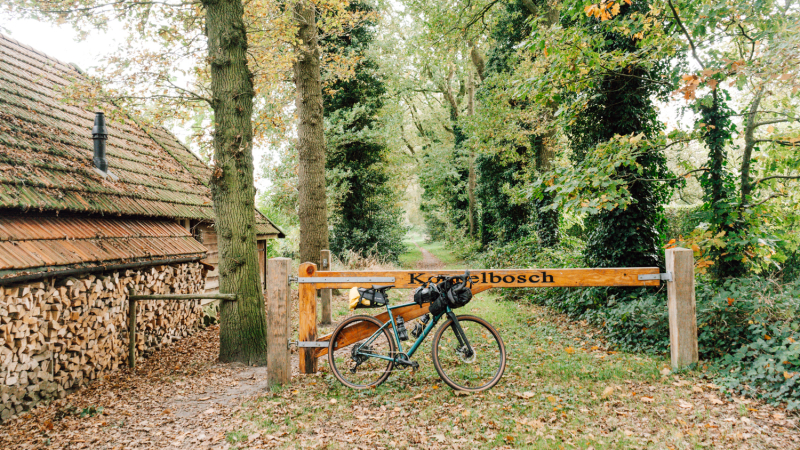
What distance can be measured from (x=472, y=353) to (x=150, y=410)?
3.49 m

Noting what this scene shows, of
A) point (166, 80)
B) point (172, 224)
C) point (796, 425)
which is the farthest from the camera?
point (172, 224)

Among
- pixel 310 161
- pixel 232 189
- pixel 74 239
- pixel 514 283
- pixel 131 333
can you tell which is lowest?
pixel 131 333

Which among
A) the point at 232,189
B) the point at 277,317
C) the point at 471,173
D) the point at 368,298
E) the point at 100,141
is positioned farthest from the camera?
the point at 471,173

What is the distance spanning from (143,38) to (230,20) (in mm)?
2649

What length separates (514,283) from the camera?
4.61 metres

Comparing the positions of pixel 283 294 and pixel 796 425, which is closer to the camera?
pixel 796 425

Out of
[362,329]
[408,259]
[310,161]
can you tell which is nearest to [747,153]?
[362,329]

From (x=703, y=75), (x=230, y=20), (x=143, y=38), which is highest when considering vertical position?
(x=143, y=38)

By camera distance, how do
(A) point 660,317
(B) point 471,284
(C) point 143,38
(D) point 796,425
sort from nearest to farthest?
(D) point 796,425
(B) point 471,284
(A) point 660,317
(C) point 143,38

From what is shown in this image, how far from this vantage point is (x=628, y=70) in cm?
705

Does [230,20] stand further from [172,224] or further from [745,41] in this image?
[745,41]

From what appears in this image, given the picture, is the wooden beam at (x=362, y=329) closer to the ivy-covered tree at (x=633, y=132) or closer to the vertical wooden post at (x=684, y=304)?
the vertical wooden post at (x=684, y=304)

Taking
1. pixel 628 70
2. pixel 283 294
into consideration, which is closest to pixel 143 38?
pixel 283 294

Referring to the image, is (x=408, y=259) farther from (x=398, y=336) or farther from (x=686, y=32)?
(x=398, y=336)
